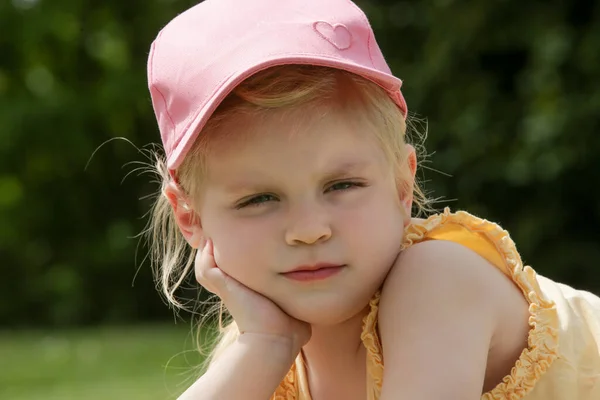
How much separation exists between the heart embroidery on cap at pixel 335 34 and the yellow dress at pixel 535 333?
17.9 inches

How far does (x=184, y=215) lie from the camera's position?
234cm

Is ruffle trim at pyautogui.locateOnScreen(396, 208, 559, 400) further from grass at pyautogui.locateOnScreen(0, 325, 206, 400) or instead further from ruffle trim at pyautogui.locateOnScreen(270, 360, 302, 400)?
grass at pyautogui.locateOnScreen(0, 325, 206, 400)

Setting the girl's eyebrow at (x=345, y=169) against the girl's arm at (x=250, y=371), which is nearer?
the girl's eyebrow at (x=345, y=169)

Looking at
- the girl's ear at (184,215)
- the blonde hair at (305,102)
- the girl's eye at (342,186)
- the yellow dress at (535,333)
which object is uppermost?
the blonde hair at (305,102)

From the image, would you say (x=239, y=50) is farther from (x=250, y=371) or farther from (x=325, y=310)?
(x=250, y=371)

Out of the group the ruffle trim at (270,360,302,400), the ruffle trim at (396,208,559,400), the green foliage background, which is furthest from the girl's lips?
the green foliage background

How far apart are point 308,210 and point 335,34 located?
371mm

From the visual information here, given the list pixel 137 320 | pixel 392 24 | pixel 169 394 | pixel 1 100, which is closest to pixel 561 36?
pixel 392 24

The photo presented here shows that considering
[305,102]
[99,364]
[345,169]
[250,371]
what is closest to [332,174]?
[345,169]

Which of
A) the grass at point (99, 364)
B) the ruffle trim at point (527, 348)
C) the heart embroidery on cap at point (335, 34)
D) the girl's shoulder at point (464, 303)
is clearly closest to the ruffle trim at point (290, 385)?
the ruffle trim at point (527, 348)

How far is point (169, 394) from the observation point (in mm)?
5207

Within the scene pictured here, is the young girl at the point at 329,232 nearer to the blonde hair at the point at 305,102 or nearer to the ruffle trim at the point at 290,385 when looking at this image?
the blonde hair at the point at 305,102

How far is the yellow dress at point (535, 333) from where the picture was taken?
213 centimetres

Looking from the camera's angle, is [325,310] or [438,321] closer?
[438,321]
